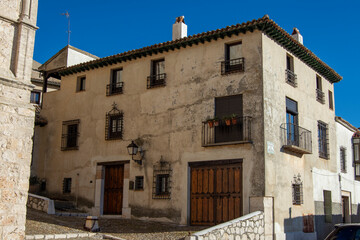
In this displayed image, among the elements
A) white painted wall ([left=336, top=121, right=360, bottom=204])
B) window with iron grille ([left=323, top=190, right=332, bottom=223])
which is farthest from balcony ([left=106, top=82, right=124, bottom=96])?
white painted wall ([left=336, top=121, right=360, bottom=204])

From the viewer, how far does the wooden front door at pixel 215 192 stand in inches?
627

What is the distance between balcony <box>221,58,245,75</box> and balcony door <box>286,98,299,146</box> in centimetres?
251

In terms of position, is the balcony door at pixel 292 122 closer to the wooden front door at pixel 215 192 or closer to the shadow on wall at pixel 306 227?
the wooden front door at pixel 215 192

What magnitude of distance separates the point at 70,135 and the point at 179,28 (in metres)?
7.14

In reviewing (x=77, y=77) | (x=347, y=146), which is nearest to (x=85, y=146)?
(x=77, y=77)

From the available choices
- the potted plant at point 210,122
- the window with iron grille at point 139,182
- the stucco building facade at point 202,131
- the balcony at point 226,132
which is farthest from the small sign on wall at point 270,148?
the window with iron grille at point 139,182

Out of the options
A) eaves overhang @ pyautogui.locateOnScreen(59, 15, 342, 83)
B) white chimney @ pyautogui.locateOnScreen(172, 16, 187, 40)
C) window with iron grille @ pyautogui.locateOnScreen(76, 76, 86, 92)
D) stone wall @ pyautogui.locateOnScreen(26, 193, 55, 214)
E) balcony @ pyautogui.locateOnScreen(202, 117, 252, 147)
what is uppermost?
white chimney @ pyautogui.locateOnScreen(172, 16, 187, 40)

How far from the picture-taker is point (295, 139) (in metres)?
17.8

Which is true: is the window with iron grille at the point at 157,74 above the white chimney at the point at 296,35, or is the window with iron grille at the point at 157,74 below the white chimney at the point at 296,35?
below

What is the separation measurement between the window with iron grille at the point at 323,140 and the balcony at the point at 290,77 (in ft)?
9.81

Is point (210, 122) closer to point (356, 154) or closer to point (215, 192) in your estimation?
point (215, 192)

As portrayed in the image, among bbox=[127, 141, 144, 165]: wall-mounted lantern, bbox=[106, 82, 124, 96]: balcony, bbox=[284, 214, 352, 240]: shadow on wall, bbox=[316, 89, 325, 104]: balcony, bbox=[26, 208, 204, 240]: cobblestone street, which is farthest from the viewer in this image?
bbox=[316, 89, 325, 104]: balcony

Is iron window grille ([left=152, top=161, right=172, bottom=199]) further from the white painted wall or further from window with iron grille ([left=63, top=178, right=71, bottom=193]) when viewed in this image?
the white painted wall

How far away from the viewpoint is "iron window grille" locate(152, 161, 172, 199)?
57.7ft
